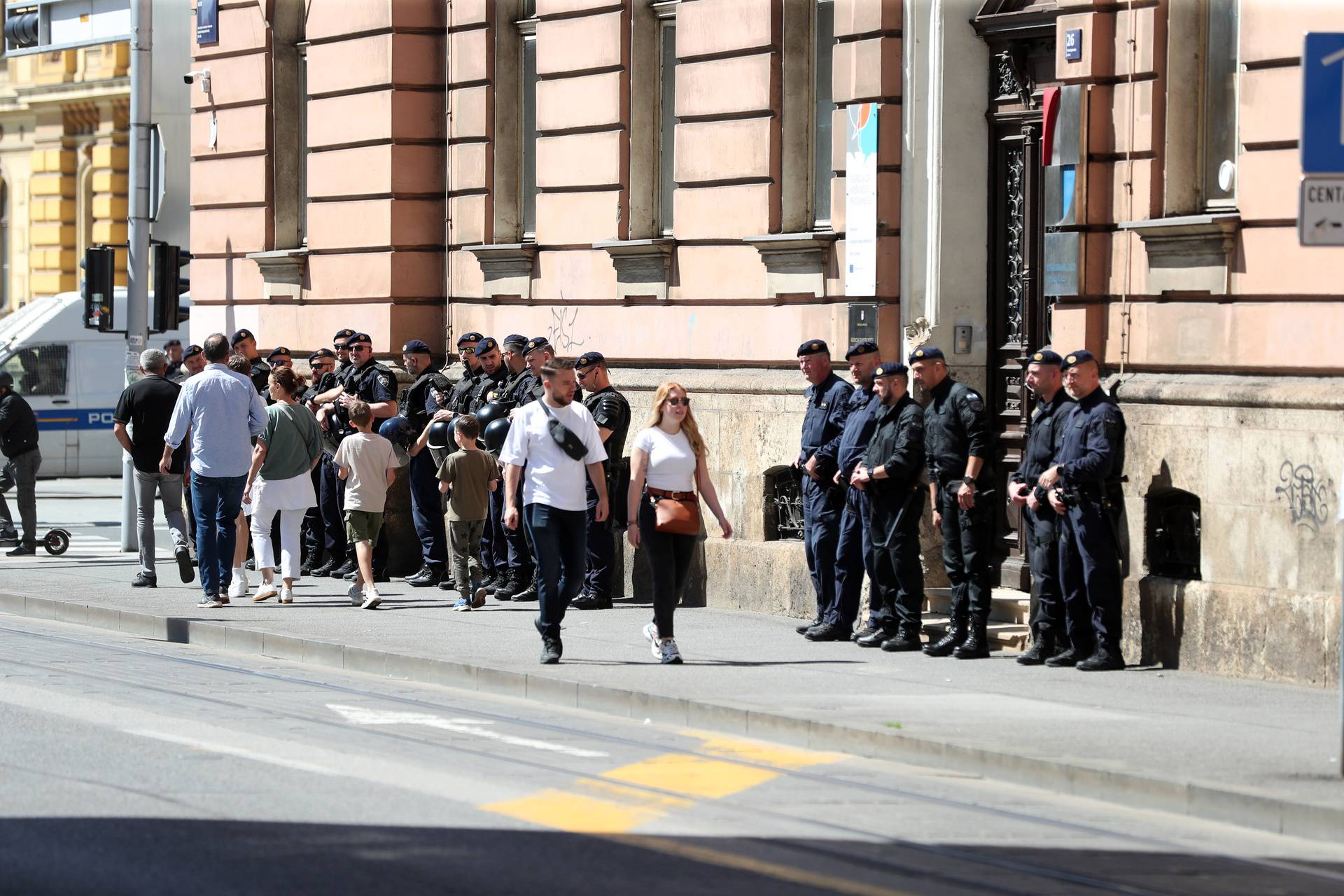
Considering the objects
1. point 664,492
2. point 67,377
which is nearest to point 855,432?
point 664,492

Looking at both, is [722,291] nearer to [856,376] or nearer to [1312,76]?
[856,376]

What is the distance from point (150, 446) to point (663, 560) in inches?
236

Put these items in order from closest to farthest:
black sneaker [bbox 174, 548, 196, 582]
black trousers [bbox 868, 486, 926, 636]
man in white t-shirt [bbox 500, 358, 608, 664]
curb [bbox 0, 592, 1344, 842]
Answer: curb [bbox 0, 592, 1344, 842]
man in white t-shirt [bbox 500, 358, 608, 664]
black trousers [bbox 868, 486, 926, 636]
black sneaker [bbox 174, 548, 196, 582]

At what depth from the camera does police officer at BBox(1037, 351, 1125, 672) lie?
38.6 feet

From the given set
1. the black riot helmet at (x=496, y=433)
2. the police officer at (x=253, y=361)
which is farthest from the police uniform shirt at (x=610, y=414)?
the police officer at (x=253, y=361)

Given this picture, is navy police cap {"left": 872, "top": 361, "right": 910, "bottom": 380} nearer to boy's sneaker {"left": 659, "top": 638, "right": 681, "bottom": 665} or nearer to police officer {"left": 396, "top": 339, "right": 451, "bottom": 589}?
boy's sneaker {"left": 659, "top": 638, "right": 681, "bottom": 665}

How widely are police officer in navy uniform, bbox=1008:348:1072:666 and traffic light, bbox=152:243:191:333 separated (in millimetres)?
9374

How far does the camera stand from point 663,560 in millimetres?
12242

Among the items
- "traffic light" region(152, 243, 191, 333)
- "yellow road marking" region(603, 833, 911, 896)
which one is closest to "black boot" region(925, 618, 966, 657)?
"yellow road marking" region(603, 833, 911, 896)

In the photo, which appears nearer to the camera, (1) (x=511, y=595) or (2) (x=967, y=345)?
→ (2) (x=967, y=345)

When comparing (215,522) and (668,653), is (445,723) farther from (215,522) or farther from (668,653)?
(215,522)

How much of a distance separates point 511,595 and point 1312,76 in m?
8.56

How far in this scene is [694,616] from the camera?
1485cm

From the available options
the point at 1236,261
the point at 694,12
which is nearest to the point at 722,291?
the point at 694,12
